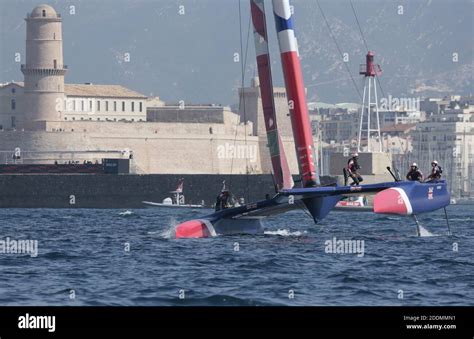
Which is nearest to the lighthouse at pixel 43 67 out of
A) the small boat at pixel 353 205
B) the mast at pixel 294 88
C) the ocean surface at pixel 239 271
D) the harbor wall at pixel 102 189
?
the harbor wall at pixel 102 189

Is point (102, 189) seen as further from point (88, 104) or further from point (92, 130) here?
point (88, 104)

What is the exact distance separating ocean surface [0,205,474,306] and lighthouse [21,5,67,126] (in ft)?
257

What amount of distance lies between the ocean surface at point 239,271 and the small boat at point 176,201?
164ft

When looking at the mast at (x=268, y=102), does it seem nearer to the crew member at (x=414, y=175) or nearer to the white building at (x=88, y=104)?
the crew member at (x=414, y=175)

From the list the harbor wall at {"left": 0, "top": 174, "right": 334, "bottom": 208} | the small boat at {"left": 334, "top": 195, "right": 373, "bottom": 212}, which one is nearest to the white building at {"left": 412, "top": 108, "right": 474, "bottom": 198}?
the harbor wall at {"left": 0, "top": 174, "right": 334, "bottom": 208}

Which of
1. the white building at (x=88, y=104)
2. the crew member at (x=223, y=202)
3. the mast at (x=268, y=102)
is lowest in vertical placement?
the crew member at (x=223, y=202)

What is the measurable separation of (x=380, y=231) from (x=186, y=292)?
2085 cm

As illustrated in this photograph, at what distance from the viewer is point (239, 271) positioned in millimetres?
26625

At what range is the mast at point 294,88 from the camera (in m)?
36.2

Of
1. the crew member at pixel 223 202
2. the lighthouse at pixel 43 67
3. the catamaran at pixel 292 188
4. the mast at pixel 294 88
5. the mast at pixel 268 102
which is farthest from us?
the lighthouse at pixel 43 67

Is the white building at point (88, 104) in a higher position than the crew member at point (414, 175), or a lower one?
higher

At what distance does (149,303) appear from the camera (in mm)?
21281
